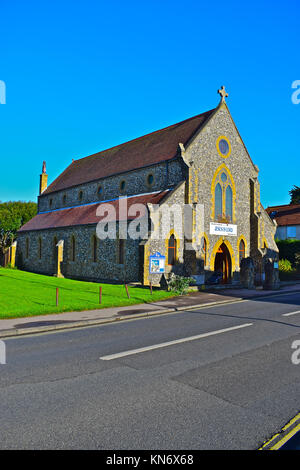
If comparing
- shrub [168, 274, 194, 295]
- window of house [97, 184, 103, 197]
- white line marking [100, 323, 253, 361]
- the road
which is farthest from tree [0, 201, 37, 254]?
white line marking [100, 323, 253, 361]

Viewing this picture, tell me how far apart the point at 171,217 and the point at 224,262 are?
317 inches

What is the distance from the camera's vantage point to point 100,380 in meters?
6.52

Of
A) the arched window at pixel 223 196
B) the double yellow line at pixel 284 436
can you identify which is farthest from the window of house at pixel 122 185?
the double yellow line at pixel 284 436

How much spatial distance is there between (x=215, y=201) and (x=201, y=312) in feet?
50.4

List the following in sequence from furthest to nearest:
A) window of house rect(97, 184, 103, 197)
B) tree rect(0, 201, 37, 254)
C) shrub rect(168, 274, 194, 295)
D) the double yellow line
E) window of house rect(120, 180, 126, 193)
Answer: tree rect(0, 201, 37, 254) → window of house rect(97, 184, 103, 197) → window of house rect(120, 180, 126, 193) → shrub rect(168, 274, 194, 295) → the double yellow line

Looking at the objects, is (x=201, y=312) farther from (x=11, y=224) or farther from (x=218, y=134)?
(x=11, y=224)

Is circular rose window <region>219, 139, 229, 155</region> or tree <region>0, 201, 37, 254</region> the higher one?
circular rose window <region>219, 139, 229, 155</region>

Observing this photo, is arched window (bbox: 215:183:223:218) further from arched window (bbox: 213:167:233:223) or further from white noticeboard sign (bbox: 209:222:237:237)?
white noticeboard sign (bbox: 209:222:237:237)

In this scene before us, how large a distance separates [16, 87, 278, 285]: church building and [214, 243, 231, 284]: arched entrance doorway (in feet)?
0.28

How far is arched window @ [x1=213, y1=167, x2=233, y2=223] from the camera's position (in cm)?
2905

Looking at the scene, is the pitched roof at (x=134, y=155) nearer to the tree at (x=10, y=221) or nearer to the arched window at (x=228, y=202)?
the arched window at (x=228, y=202)

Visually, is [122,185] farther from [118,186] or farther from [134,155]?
[134,155]

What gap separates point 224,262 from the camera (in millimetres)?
30500
